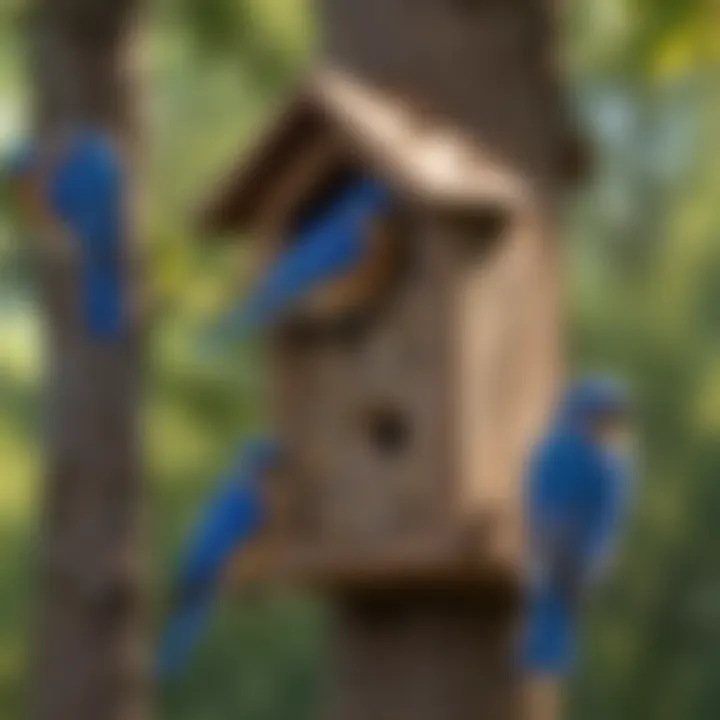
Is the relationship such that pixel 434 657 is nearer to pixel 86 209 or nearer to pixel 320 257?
pixel 320 257

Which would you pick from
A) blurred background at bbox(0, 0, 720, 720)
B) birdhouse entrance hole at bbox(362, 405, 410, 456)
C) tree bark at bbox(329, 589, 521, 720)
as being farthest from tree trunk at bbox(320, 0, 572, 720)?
blurred background at bbox(0, 0, 720, 720)

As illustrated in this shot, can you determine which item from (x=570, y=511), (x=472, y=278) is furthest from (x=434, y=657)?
(x=472, y=278)

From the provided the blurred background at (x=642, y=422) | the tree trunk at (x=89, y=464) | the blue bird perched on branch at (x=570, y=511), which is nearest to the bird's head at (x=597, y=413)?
the blue bird perched on branch at (x=570, y=511)

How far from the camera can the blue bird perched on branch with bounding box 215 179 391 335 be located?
3.06m

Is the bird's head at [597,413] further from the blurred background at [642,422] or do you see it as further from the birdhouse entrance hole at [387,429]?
the blurred background at [642,422]

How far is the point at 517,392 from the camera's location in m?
3.20

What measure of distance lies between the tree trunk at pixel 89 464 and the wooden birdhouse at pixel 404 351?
27 centimetres

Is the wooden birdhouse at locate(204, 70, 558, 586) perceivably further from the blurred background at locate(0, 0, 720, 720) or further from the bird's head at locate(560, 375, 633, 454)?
the blurred background at locate(0, 0, 720, 720)

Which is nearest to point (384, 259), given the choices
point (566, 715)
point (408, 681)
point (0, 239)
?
point (408, 681)

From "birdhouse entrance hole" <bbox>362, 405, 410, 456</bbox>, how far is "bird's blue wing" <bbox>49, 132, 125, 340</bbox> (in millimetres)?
467

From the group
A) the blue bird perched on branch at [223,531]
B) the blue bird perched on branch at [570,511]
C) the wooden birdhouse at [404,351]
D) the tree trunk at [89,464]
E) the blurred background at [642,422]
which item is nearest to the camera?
the blue bird perched on branch at [570,511]

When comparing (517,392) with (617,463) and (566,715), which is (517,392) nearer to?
(617,463)

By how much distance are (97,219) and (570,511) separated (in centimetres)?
95

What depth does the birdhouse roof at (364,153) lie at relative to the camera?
9.93 ft
